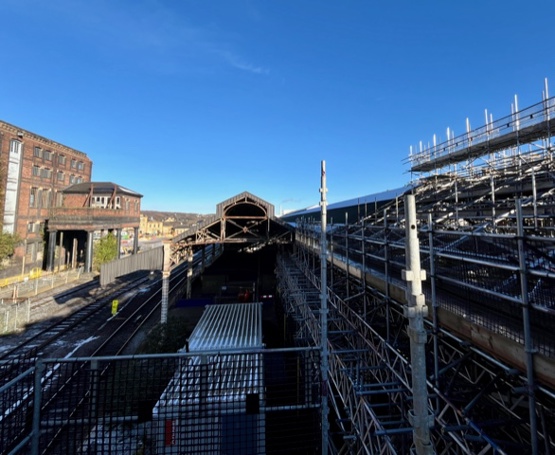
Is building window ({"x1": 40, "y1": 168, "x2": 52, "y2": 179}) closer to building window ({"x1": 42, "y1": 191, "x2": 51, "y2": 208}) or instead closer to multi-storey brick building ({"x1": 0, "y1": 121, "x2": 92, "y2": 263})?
multi-storey brick building ({"x1": 0, "y1": 121, "x2": 92, "y2": 263})

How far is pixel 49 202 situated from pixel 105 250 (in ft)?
31.7

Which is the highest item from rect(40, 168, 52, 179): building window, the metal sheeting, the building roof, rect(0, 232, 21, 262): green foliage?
rect(40, 168, 52, 179): building window

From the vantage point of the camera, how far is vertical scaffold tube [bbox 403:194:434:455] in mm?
2471

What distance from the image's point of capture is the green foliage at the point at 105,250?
31484 millimetres

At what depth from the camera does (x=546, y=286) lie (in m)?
2.94

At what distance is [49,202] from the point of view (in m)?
33.8

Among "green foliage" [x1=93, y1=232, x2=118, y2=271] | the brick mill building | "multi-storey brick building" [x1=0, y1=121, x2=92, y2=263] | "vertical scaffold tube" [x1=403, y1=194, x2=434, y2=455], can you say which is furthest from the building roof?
"vertical scaffold tube" [x1=403, y1=194, x2=434, y2=455]

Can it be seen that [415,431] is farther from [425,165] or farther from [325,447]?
[425,165]

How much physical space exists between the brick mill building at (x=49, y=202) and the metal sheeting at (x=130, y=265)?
1608 cm

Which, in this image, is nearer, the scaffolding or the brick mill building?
the scaffolding

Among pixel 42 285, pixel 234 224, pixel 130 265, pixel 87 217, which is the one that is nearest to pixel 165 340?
pixel 234 224

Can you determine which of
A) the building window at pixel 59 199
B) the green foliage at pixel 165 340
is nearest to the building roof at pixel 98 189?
the building window at pixel 59 199

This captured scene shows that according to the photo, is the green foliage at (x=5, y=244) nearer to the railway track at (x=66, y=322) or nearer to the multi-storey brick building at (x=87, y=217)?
the multi-storey brick building at (x=87, y=217)

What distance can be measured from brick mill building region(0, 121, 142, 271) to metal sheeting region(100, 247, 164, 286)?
1608 centimetres
